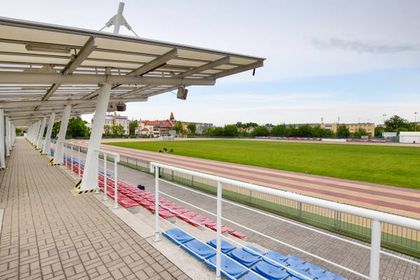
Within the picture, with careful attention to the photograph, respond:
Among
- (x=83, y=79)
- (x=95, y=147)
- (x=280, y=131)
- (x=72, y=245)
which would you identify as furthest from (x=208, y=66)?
(x=280, y=131)

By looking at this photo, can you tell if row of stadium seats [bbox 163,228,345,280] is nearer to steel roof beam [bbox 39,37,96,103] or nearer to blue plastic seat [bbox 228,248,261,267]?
blue plastic seat [bbox 228,248,261,267]

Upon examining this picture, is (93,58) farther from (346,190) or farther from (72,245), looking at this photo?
(346,190)

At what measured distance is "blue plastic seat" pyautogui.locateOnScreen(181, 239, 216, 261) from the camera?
3646mm

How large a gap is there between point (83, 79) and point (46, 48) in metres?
2.22

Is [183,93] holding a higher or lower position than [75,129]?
higher

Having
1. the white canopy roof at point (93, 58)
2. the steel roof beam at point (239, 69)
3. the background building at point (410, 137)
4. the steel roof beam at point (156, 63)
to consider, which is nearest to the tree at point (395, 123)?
the background building at point (410, 137)

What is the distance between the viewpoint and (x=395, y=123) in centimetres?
11900

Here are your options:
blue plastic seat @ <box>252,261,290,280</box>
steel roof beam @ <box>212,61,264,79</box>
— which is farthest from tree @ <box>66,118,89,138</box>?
blue plastic seat @ <box>252,261,290,280</box>

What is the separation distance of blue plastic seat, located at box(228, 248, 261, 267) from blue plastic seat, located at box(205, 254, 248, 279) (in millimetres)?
256

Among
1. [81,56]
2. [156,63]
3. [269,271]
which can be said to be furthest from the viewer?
[156,63]

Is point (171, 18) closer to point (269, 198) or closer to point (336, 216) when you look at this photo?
point (269, 198)

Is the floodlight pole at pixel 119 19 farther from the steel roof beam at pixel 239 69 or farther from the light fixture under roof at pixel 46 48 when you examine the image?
the light fixture under roof at pixel 46 48

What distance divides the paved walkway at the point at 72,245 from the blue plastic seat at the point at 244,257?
2.96ft

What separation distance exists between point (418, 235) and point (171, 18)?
43.7ft
